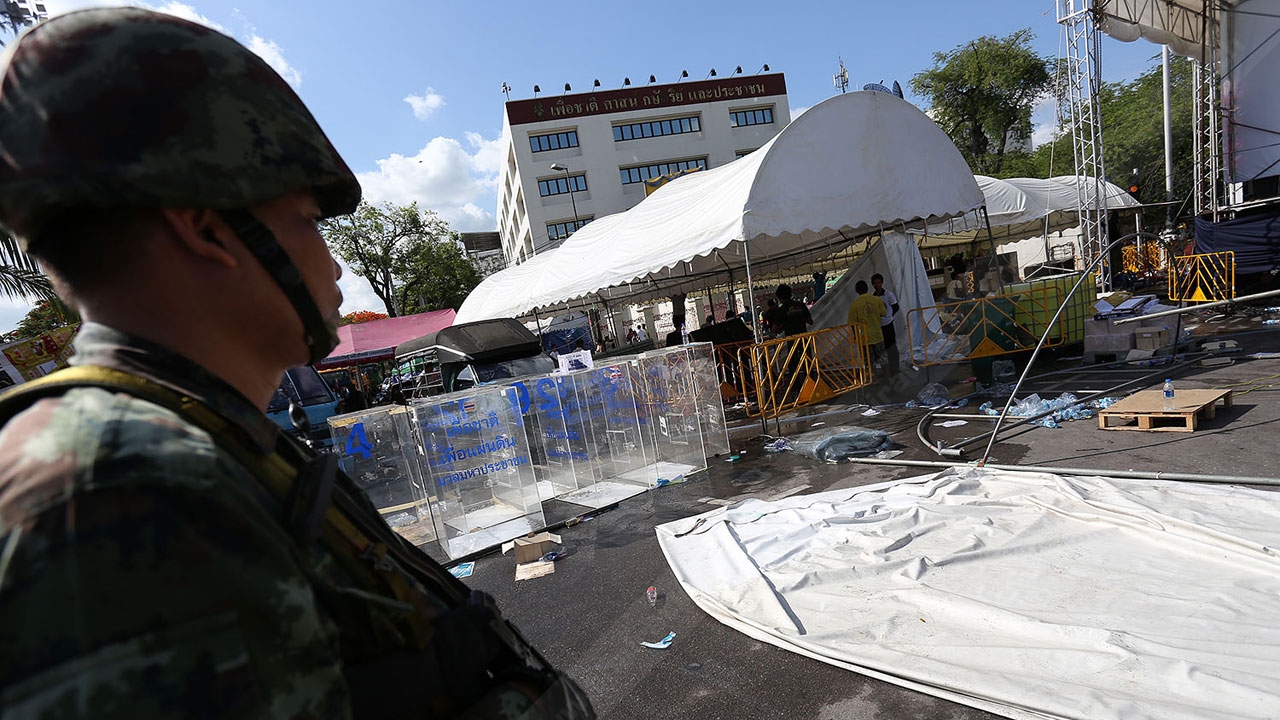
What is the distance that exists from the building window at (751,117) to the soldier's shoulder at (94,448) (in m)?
46.9

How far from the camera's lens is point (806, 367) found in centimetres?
869

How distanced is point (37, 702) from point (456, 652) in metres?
0.50

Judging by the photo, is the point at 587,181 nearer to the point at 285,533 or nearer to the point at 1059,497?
the point at 1059,497

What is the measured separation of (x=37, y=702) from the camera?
48 cm

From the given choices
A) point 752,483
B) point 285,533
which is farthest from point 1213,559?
point 285,533

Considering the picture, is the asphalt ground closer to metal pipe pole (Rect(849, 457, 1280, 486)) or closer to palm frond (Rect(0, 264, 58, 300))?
metal pipe pole (Rect(849, 457, 1280, 486))

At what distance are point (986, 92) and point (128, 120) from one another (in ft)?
144

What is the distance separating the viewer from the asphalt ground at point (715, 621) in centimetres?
280

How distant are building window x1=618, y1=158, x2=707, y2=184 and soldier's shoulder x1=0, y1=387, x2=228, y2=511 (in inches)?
1715

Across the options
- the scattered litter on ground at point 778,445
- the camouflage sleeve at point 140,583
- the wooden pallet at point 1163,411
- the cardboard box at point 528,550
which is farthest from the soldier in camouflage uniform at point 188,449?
the wooden pallet at point 1163,411

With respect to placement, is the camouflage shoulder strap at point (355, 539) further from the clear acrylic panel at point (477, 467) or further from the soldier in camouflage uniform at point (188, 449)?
the clear acrylic panel at point (477, 467)

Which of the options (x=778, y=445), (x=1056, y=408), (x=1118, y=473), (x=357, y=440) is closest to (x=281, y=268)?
(x=357, y=440)

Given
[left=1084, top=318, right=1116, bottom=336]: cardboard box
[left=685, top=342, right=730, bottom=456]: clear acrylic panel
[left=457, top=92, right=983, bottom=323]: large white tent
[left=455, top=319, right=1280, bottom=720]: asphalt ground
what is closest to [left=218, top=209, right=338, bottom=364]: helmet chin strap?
[left=455, top=319, right=1280, bottom=720]: asphalt ground

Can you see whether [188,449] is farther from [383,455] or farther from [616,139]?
[616,139]
